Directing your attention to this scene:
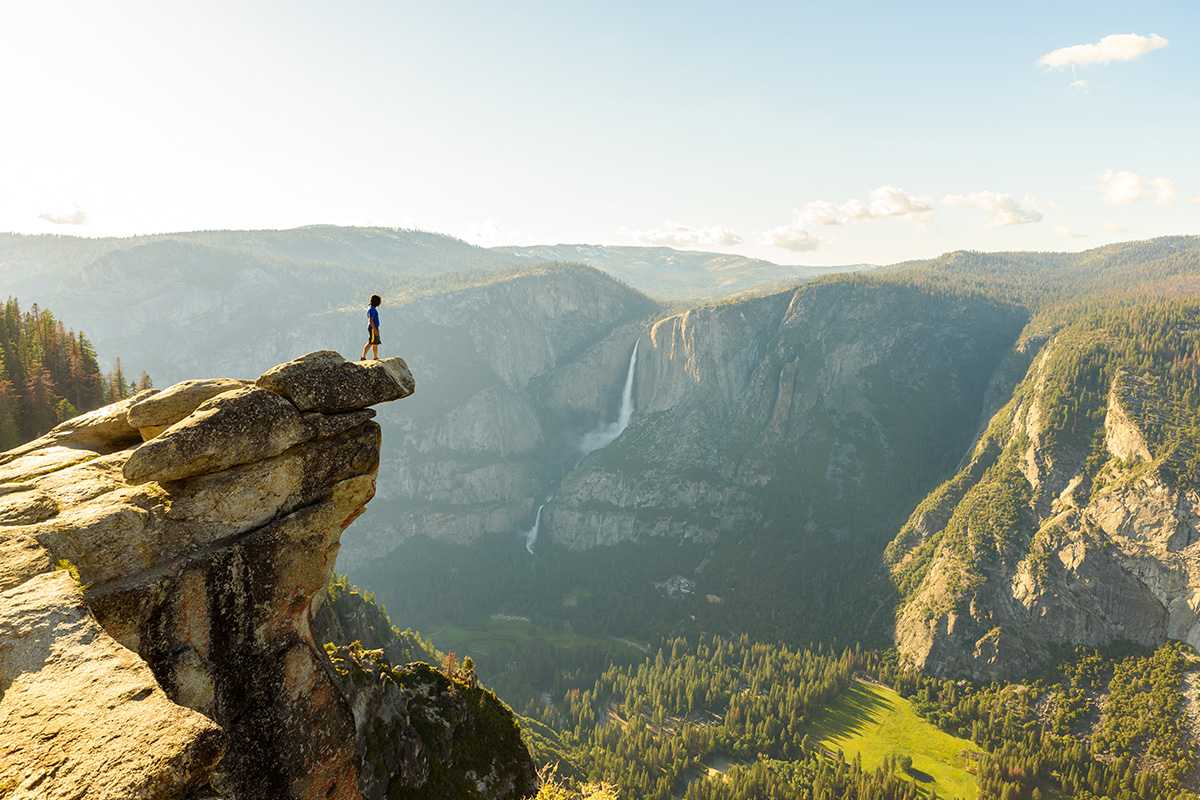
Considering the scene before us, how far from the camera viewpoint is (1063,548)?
156500 millimetres

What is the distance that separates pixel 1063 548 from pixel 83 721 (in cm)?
20686

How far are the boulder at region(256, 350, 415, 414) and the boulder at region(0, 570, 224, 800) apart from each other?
12.8 meters

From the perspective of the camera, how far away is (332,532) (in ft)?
91.0

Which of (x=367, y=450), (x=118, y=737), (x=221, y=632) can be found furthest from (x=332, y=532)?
(x=118, y=737)

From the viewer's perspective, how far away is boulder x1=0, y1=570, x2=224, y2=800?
35.0ft

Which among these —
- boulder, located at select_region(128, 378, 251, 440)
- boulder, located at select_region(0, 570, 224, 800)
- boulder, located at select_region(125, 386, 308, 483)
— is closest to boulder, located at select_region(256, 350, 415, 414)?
boulder, located at select_region(125, 386, 308, 483)

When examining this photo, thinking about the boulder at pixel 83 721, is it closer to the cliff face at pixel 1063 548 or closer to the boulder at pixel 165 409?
the boulder at pixel 165 409

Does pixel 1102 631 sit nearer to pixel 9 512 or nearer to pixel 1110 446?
pixel 1110 446

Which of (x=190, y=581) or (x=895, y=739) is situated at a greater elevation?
(x=190, y=581)

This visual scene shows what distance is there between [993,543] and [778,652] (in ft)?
244

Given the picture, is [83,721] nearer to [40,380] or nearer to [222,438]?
[222,438]

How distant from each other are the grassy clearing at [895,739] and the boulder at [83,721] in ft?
522

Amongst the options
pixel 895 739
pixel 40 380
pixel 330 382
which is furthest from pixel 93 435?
pixel 895 739

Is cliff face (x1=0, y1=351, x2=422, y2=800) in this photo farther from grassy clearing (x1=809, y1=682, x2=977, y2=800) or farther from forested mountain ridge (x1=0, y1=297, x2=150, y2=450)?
grassy clearing (x1=809, y1=682, x2=977, y2=800)
